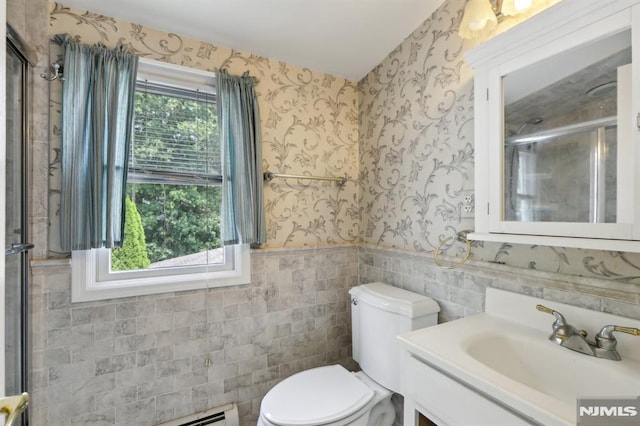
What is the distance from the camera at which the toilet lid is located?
115 cm

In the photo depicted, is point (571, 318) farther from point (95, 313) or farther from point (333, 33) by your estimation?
point (95, 313)

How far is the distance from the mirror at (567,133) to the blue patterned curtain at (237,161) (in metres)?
1.13

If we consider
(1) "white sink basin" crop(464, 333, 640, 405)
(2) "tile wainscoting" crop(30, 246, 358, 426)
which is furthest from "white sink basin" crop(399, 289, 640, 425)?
(2) "tile wainscoting" crop(30, 246, 358, 426)

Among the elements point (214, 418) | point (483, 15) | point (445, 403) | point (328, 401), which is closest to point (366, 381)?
point (328, 401)

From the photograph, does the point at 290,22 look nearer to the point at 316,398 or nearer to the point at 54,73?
the point at 54,73

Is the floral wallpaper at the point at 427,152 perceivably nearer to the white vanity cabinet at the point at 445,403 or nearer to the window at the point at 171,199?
the white vanity cabinet at the point at 445,403

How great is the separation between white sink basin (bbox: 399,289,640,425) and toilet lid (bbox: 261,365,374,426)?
0.47m

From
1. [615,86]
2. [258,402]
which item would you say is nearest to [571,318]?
[615,86]

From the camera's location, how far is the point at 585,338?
0.91 metres

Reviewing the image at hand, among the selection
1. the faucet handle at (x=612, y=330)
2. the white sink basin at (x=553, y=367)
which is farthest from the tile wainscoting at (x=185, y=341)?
the faucet handle at (x=612, y=330)

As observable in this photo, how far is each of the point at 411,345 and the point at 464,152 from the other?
33.6 inches

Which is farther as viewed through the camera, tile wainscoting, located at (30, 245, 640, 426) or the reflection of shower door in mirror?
tile wainscoting, located at (30, 245, 640, 426)

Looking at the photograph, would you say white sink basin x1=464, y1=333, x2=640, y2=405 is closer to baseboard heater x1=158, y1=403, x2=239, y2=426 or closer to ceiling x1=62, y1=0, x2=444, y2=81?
baseboard heater x1=158, y1=403, x2=239, y2=426

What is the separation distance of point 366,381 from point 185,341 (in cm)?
90
